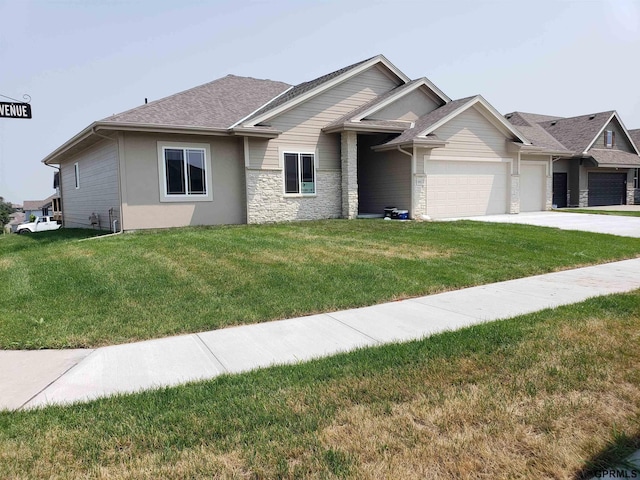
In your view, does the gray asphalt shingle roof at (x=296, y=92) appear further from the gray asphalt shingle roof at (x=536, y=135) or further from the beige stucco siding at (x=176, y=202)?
the gray asphalt shingle roof at (x=536, y=135)

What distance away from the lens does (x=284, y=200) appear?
1712 cm

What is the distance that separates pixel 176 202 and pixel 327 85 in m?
7.16

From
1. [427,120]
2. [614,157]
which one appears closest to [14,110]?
[427,120]

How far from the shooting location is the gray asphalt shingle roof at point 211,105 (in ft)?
49.2

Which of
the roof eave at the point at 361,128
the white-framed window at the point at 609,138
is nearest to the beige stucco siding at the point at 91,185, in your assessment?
the roof eave at the point at 361,128

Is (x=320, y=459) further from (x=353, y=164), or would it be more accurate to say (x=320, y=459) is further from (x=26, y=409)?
(x=353, y=164)

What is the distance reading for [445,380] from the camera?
3965mm

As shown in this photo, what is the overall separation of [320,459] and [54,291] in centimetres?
611

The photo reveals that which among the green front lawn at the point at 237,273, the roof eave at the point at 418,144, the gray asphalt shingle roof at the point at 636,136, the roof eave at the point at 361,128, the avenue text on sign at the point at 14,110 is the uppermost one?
the gray asphalt shingle roof at the point at 636,136

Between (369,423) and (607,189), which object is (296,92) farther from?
(607,189)

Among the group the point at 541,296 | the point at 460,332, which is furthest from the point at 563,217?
the point at 460,332

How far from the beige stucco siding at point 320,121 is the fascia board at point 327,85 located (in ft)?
0.69

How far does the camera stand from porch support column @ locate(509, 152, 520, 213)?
21281mm

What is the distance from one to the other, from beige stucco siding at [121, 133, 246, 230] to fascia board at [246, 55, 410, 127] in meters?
1.30
